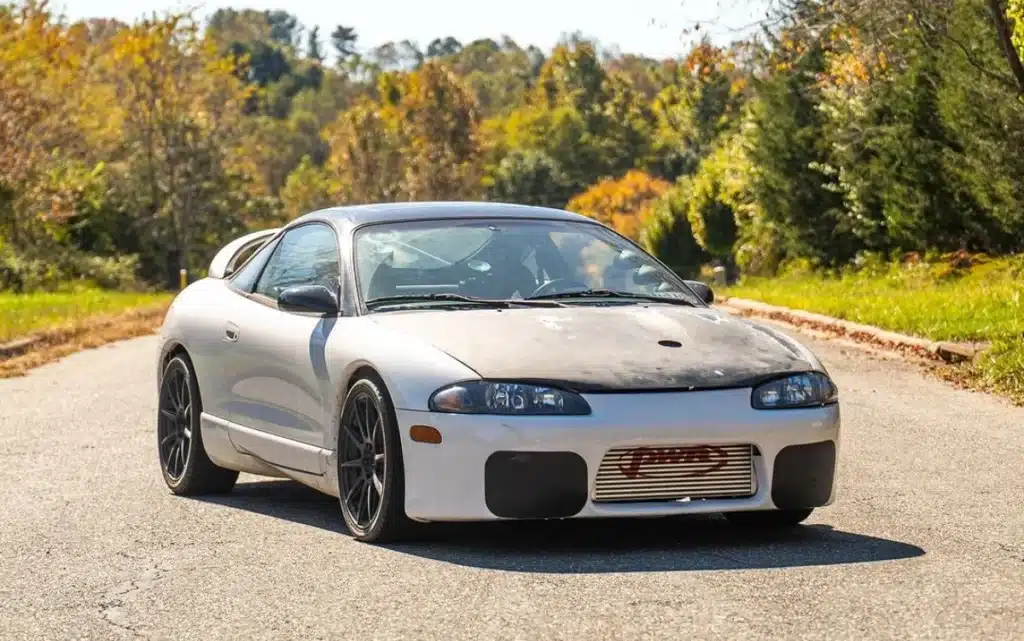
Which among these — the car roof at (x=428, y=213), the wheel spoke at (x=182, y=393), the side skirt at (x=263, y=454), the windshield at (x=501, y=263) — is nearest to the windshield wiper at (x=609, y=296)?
the windshield at (x=501, y=263)

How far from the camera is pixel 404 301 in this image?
27.0ft

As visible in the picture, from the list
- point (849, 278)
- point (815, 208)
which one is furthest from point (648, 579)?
point (815, 208)

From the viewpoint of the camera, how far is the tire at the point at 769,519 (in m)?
7.79

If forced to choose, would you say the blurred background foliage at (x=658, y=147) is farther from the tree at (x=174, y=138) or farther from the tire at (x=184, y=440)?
the tire at (x=184, y=440)

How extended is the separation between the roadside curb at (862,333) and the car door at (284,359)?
9.23m

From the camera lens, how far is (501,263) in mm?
8531

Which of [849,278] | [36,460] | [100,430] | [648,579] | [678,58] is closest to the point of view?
[648,579]

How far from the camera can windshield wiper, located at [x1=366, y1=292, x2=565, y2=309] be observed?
8188 millimetres

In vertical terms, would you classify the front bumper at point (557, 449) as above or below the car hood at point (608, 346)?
below

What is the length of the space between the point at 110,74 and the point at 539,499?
58.2 meters

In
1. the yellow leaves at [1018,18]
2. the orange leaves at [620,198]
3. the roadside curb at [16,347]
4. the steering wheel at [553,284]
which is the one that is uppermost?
the yellow leaves at [1018,18]

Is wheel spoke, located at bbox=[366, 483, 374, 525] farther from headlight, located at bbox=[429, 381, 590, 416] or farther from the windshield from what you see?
the windshield

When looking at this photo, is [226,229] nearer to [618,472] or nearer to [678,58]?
[678,58]

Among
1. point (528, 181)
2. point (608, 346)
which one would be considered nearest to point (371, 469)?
point (608, 346)
